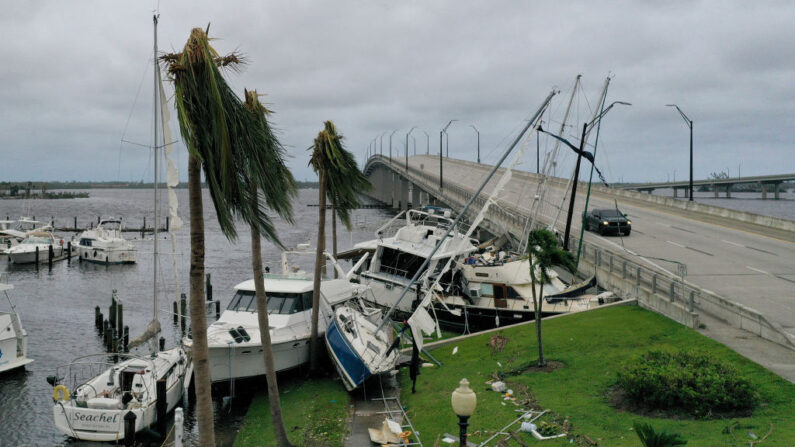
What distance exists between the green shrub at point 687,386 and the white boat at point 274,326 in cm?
1194

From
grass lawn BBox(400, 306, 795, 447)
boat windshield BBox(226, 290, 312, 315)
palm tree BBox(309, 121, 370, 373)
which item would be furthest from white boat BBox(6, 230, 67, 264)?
grass lawn BBox(400, 306, 795, 447)

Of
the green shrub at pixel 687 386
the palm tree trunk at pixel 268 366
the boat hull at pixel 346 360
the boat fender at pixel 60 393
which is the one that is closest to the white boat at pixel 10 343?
the boat fender at pixel 60 393

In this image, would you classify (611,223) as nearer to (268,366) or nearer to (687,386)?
(687,386)

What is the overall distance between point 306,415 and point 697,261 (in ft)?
68.8

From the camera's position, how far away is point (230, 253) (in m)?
71.4

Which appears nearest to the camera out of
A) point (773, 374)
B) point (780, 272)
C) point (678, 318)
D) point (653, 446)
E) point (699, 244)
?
point (653, 446)

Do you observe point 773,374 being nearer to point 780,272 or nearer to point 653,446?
point 653,446

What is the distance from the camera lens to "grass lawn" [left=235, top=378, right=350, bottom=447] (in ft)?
54.6

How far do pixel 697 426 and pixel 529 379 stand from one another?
18.1 ft

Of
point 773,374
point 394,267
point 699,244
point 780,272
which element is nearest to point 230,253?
point 394,267

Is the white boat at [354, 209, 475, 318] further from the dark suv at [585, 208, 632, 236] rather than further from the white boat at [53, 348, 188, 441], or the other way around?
the dark suv at [585, 208, 632, 236]

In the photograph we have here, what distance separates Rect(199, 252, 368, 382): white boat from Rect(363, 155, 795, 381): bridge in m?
6.49

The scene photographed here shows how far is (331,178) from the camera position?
77.9ft

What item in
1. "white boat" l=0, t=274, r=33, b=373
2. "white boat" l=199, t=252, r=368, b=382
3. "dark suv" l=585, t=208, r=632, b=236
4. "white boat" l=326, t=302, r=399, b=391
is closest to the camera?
"white boat" l=326, t=302, r=399, b=391
